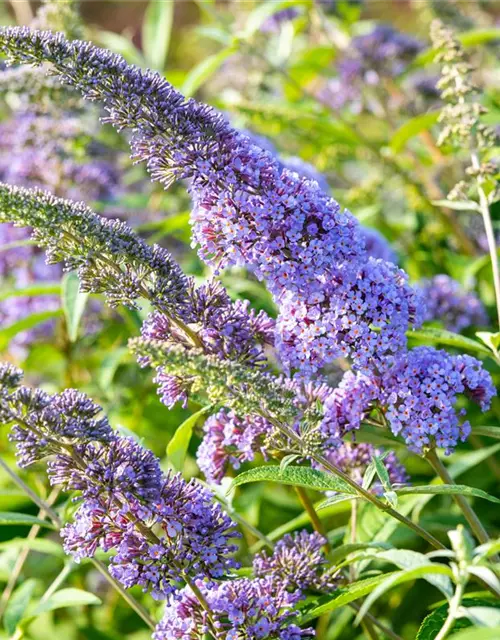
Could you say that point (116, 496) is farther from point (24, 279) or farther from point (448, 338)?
point (24, 279)

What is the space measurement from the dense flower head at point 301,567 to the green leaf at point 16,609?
66cm

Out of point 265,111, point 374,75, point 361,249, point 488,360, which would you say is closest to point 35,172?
point 265,111

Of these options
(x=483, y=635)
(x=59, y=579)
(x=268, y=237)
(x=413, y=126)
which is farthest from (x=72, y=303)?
(x=483, y=635)

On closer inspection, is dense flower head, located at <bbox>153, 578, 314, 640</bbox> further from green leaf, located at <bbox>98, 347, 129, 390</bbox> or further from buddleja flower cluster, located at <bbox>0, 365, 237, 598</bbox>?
green leaf, located at <bbox>98, 347, 129, 390</bbox>

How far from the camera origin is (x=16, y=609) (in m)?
2.07

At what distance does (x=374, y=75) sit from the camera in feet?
12.5

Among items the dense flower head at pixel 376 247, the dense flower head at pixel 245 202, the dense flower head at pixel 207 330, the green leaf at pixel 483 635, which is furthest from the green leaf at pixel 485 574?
the dense flower head at pixel 376 247

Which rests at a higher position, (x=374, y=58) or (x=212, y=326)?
(x=374, y=58)

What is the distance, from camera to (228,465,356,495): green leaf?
150 cm

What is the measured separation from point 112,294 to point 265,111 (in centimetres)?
179

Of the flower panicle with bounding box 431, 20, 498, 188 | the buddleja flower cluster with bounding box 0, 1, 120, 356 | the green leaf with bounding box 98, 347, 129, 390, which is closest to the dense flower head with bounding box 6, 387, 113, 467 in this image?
the flower panicle with bounding box 431, 20, 498, 188

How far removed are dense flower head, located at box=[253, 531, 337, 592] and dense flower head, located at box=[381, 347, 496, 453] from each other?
29 cm

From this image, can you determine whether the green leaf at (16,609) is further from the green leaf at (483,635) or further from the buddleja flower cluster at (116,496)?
the green leaf at (483,635)

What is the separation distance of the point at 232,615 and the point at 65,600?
0.55 metres
